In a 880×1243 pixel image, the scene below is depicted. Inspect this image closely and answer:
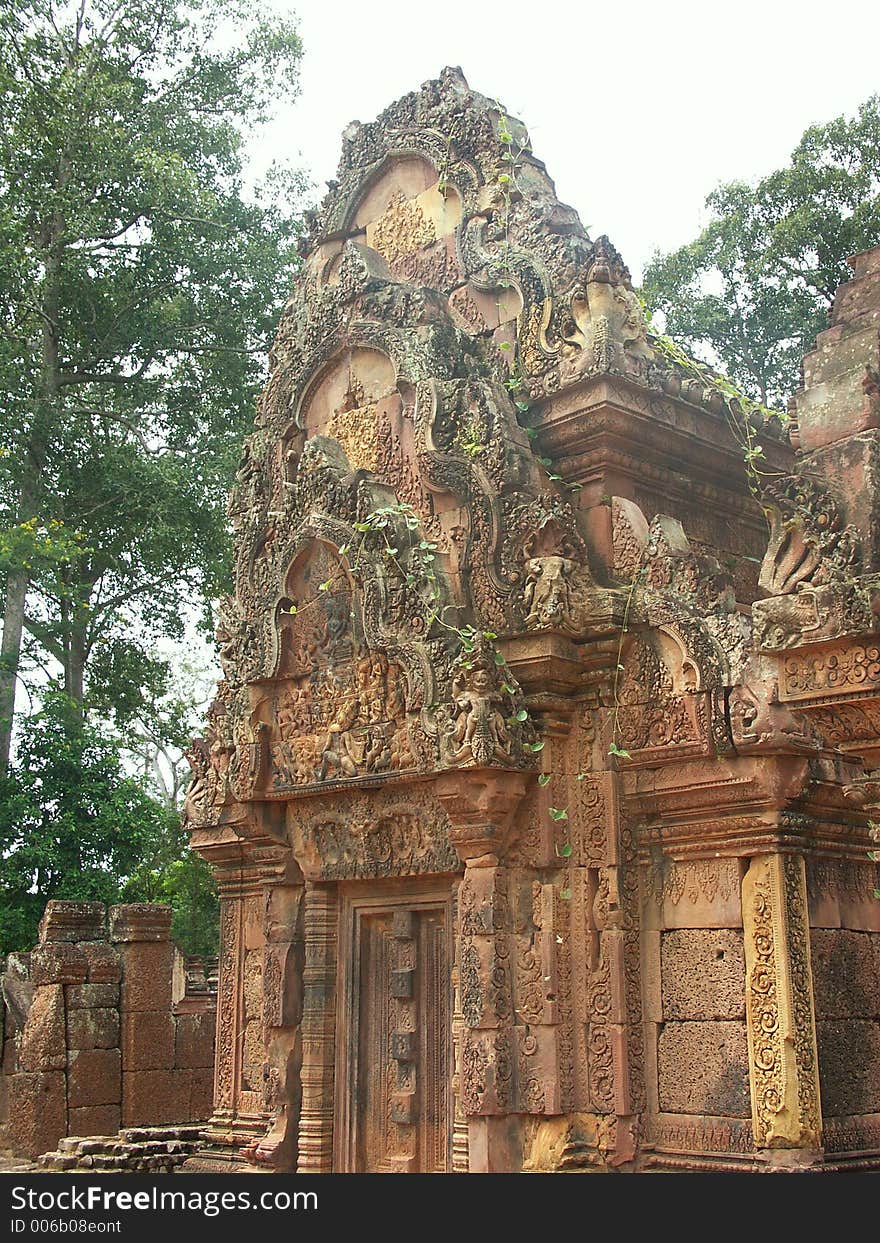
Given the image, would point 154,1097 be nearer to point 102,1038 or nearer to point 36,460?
point 102,1038

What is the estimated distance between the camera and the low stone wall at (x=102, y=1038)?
12.6 metres

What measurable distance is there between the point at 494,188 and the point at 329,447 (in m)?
2.07

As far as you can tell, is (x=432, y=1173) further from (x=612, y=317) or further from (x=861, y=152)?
(x=861, y=152)

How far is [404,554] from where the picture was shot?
28.5 feet

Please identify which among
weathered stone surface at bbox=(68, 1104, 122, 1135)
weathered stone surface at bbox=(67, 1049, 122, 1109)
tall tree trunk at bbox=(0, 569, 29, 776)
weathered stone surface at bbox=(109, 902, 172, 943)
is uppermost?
tall tree trunk at bbox=(0, 569, 29, 776)

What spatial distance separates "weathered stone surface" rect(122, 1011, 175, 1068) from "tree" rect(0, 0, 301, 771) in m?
7.03

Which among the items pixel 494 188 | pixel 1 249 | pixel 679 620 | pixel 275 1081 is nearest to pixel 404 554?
pixel 679 620

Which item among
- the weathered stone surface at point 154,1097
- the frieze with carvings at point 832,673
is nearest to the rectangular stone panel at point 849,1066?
the frieze with carvings at point 832,673

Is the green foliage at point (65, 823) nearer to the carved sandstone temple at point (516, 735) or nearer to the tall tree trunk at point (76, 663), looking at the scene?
the tall tree trunk at point (76, 663)

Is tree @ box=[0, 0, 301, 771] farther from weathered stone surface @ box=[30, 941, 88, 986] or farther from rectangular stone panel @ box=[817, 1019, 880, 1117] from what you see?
rectangular stone panel @ box=[817, 1019, 880, 1117]

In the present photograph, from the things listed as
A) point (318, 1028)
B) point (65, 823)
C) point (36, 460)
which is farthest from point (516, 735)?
point (36, 460)

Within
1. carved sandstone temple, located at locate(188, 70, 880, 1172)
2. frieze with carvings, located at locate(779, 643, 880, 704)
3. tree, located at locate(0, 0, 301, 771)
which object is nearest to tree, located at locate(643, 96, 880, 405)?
tree, located at locate(0, 0, 301, 771)

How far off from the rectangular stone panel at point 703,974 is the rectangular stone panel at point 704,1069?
0.08m

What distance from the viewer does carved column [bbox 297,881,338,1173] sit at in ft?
29.6
